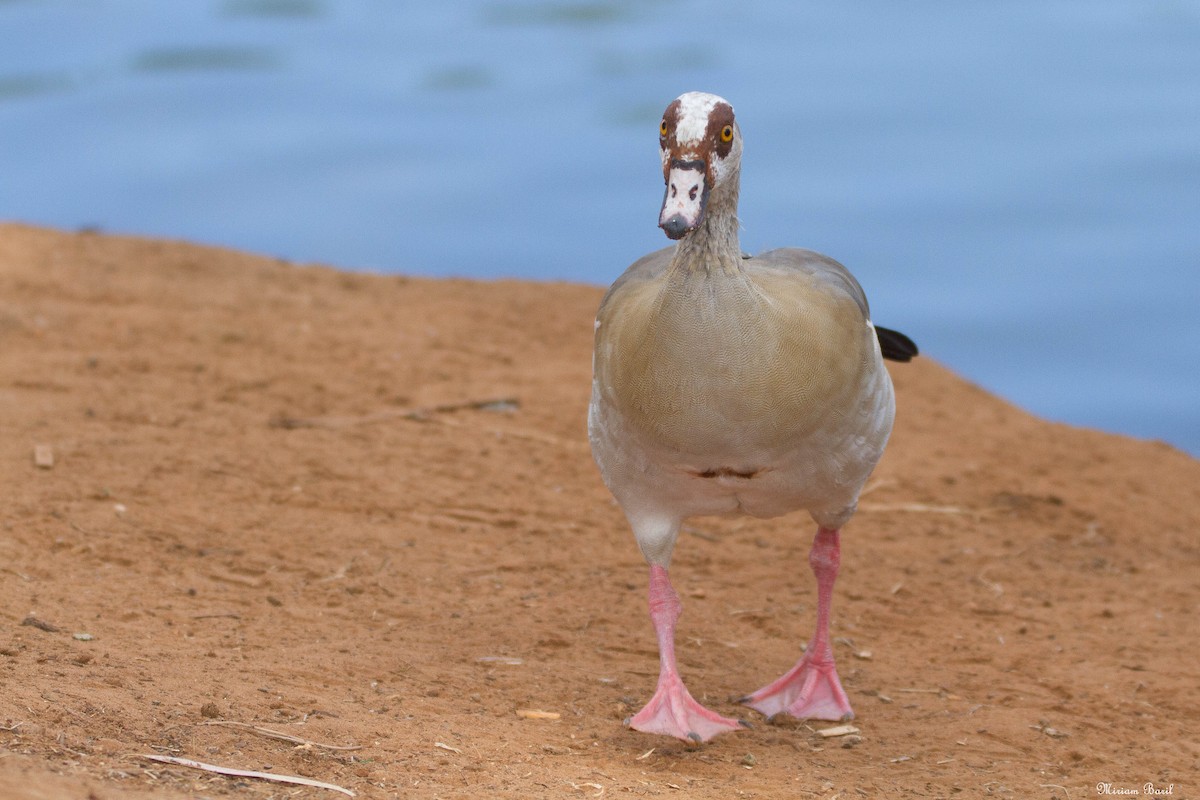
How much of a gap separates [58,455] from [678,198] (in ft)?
11.1

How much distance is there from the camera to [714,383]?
3.88 meters

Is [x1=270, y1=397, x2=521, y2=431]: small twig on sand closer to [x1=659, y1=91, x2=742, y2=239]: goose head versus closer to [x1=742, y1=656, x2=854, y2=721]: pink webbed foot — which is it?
[x1=742, y1=656, x2=854, y2=721]: pink webbed foot

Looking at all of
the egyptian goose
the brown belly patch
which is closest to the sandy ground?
the egyptian goose

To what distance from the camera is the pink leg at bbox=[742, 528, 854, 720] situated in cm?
468

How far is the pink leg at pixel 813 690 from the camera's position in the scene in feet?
15.3

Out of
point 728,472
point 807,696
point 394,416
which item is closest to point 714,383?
point 728,472

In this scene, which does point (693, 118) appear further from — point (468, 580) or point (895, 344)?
point (468, 580)

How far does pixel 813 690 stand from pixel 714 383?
137 centimetres

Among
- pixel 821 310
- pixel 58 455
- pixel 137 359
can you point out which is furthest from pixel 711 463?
pixel 137 359

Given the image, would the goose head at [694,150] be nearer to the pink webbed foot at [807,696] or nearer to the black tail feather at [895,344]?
the black tail feather at [895,344]

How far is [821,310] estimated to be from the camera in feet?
13.4

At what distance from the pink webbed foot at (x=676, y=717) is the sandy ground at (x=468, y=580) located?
0.05m

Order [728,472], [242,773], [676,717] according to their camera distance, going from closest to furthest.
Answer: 1. [242,773]
2. [728,472]
3. [676,717]

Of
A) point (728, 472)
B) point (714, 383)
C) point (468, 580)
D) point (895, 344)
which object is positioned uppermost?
point (895, 344)
